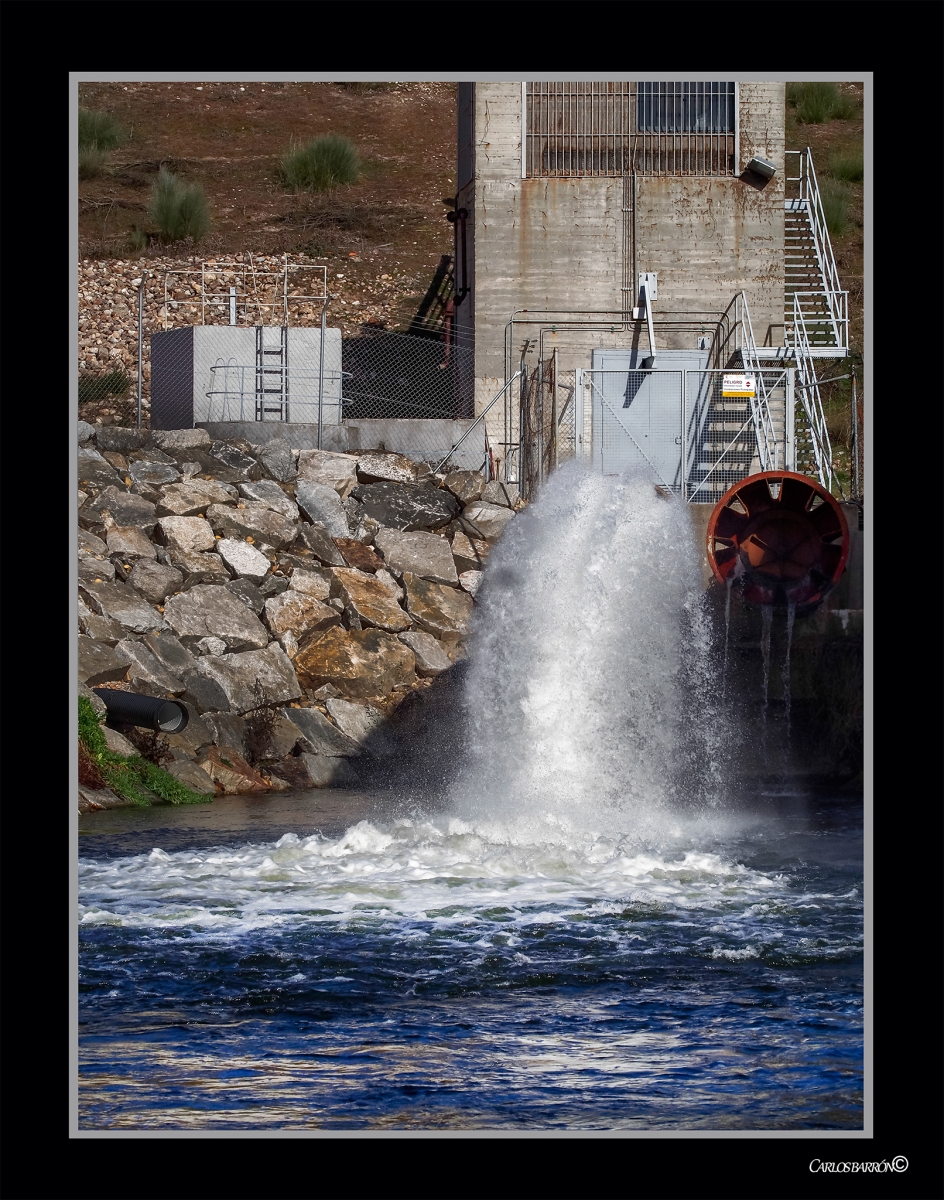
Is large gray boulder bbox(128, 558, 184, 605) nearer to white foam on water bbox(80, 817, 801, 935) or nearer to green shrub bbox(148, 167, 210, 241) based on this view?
white foam on water bbox(80, 817, 801, 935)

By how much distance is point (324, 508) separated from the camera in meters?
26.6

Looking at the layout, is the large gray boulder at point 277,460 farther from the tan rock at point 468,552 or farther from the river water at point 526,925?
the river water at point 526,925

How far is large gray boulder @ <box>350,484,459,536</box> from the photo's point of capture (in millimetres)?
27016

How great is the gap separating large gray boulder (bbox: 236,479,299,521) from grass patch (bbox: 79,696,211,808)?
24.0 ft

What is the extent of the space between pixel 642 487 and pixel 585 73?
12570 millimetres

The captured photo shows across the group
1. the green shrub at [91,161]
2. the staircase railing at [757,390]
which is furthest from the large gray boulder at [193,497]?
the green shrub at [91,161]

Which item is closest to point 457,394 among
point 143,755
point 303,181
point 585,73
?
point 143,755

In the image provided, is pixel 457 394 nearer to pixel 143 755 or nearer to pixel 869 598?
pixel 143 755

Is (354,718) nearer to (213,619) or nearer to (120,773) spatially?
(213,619)

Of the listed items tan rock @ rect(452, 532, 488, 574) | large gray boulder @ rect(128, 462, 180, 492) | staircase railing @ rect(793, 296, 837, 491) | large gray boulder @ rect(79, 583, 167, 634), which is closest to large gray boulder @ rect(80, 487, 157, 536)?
large gray boulder @ rect(128, 462, 180, 492)

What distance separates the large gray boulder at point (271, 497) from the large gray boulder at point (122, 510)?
6.26 ft

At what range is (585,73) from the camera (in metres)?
7.05

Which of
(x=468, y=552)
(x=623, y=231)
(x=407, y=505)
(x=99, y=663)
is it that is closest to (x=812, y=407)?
(x=623, y=231)

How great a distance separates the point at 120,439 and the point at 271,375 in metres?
3.68
